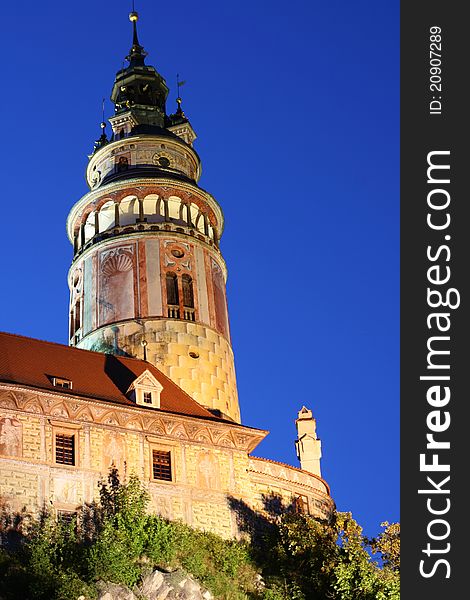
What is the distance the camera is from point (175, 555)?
41406mm

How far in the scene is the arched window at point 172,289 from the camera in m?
56.9

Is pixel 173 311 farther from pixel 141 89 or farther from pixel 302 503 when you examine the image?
pixel 141 89

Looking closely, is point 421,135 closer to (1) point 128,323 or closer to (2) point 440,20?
(2) point 440,20

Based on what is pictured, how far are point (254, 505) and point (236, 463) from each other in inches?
76.1

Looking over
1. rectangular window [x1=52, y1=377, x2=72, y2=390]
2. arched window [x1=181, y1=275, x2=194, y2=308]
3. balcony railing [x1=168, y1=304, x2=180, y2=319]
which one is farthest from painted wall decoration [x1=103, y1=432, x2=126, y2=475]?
arched window [x1=181, y1=275, x2=194, y2=308]

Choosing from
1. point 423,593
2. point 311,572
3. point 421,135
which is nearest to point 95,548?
point 311,572

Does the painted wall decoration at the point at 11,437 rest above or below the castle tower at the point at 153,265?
below

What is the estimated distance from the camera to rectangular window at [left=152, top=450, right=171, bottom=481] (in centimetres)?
4566

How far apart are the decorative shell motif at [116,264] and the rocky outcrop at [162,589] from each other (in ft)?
69.6

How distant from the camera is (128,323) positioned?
5625 centimetres

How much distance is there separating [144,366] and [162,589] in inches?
610

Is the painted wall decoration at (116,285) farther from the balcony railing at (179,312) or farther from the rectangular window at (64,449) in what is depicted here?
the rectangular window at (64,449)

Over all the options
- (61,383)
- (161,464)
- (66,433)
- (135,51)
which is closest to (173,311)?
(61,383)

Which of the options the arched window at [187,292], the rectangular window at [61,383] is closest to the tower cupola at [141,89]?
the arched window at [187,292]
